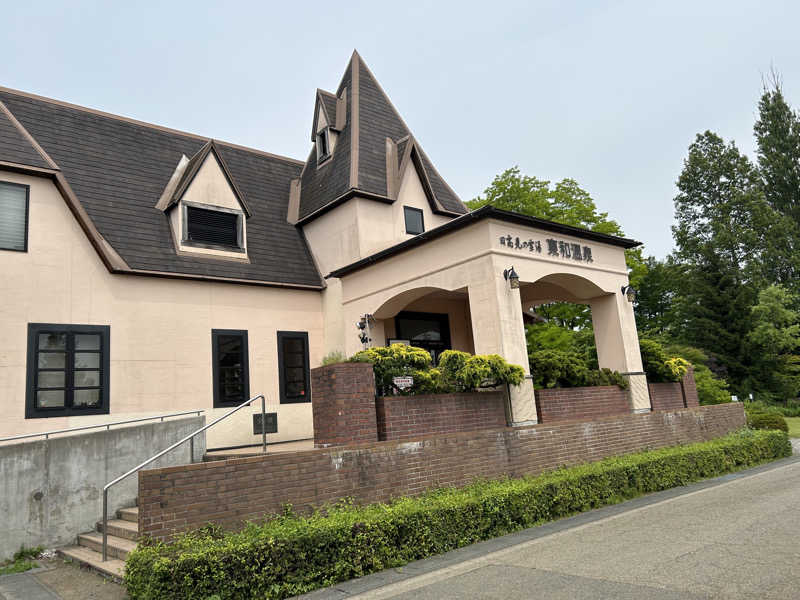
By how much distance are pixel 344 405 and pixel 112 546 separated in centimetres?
415

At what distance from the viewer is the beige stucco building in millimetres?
12281

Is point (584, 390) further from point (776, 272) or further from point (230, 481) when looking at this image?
point (776, 272)

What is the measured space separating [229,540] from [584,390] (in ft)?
29.3

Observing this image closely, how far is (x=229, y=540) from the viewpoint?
6.82 meters

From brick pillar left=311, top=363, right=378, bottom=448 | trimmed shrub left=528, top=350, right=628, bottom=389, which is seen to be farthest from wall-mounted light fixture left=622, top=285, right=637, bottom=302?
brick pillar left=311, top=363, right=378, bottom=448

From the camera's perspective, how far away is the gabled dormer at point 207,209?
15.2 metres

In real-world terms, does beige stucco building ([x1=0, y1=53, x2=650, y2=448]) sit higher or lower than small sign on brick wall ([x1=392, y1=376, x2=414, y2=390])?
higher

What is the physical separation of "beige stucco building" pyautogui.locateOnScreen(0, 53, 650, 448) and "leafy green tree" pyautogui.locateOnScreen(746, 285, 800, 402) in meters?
25.7

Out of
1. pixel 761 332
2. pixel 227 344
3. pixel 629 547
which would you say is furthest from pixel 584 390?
pixel 761 332

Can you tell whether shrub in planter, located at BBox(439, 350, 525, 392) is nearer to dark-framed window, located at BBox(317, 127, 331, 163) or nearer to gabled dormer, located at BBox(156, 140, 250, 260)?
gabled dormer, located at BBox(156, 140, 250, 260)

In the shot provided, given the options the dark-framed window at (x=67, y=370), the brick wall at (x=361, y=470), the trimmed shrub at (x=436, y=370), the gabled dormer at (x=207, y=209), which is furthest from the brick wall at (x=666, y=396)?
the dark-framed window at (x=67, y=370)

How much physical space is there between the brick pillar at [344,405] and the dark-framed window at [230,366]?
18.7ft

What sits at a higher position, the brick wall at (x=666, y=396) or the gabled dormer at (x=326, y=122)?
the gabled dormer at (x=326, y=122)

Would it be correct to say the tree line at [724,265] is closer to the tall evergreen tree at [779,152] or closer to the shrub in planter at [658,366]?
the tall evergreen tree at [779,152]
